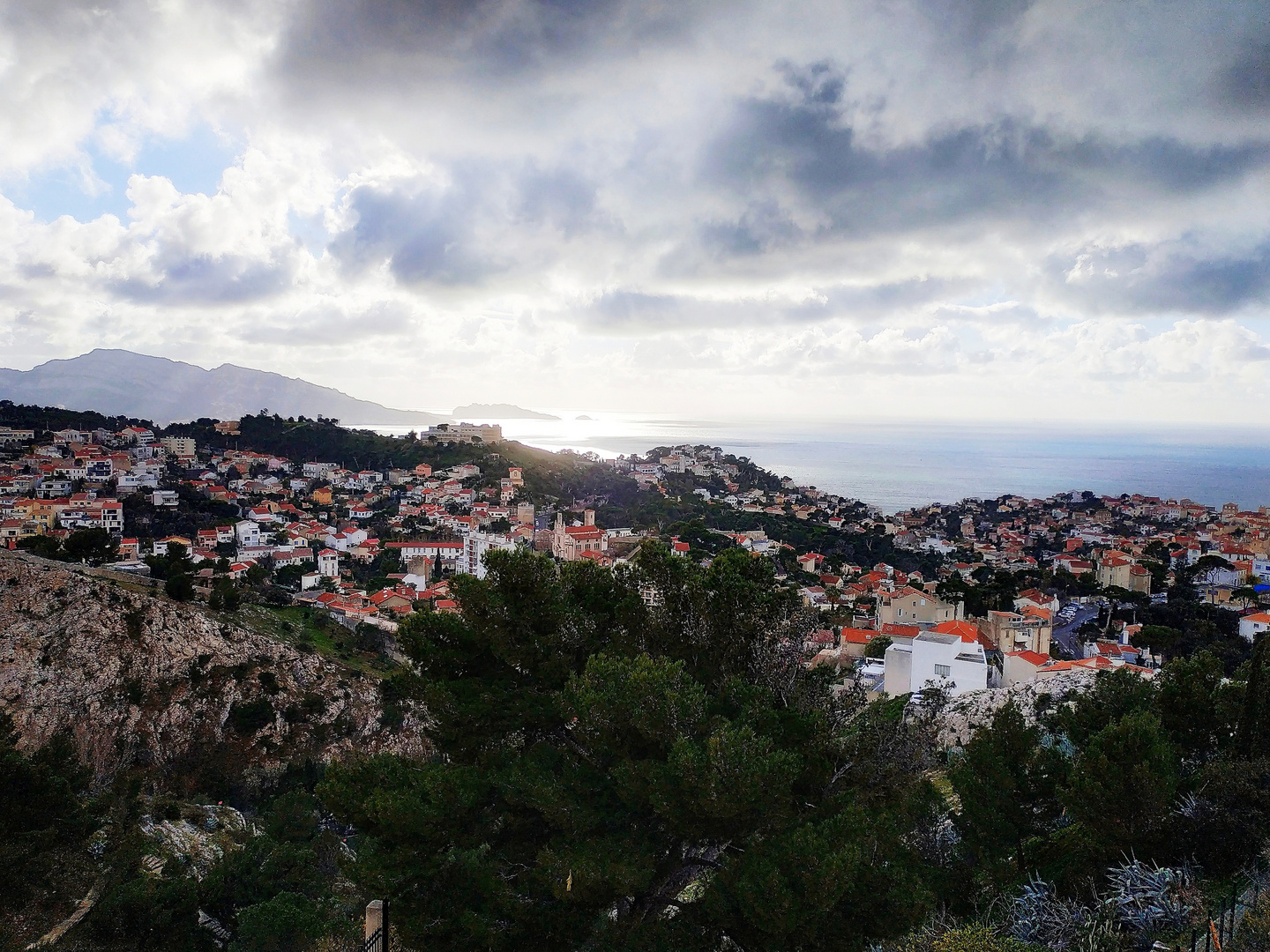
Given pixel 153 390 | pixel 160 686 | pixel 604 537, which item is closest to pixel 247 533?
pixel 604 537

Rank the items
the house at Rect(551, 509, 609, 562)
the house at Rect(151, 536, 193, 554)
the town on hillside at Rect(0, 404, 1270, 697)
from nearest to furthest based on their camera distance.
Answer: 1. the town on hillside at Rect(0, 404, 1270, 697)
2. the house at Rect(151, 536, 193, 554)
3. the house at Rect(551, 509, 609, 562)

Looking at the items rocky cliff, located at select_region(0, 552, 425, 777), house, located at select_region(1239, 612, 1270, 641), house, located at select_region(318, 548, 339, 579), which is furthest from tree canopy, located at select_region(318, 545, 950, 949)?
house, located at select_region(318, 548, 339, 579)

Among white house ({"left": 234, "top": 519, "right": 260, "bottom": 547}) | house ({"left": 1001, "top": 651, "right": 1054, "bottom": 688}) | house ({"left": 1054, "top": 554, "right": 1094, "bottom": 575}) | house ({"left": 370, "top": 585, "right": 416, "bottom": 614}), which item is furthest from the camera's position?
white house ({"left": 234, "top": 519, "right": 260, "bottom": 547})

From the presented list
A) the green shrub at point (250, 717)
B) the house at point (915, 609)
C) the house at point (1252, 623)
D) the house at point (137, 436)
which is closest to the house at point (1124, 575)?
the house at point (1252, 623)

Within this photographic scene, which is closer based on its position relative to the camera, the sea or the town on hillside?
the town on hillside

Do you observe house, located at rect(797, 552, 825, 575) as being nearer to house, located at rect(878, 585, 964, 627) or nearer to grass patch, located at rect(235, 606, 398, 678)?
house, located at rect(878, 585, 964, 627)

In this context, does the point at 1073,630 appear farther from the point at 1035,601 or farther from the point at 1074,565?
the point at 1074,565

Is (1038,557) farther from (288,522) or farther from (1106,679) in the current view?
(288,522)

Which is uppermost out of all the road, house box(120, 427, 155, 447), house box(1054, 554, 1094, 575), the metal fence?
house box(120, 427, 155, 447)
